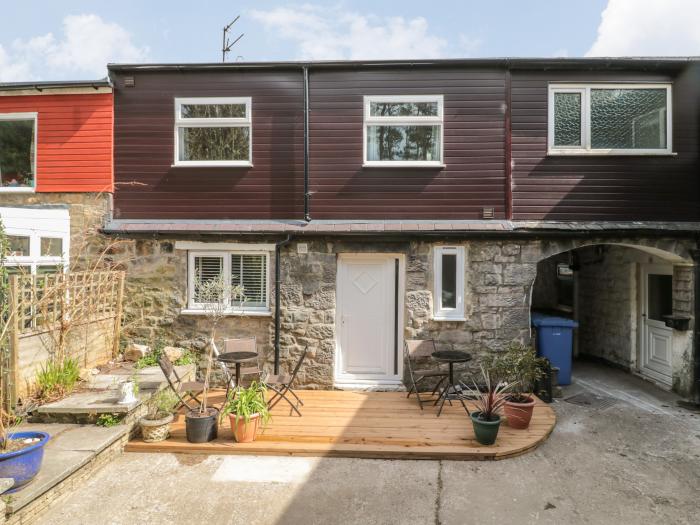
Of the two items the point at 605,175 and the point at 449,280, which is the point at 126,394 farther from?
the point at 605,175

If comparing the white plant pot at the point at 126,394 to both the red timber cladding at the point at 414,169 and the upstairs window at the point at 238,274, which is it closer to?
the upstairs window at the point at 238,274

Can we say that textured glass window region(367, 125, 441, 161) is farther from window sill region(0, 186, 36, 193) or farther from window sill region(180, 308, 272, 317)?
window sill region(0, 186, 36, 193)

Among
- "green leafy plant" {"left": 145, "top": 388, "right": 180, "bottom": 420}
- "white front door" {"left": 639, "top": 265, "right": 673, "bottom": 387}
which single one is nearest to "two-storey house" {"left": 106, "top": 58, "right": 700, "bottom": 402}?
"white front door" {"left": 639, "top": 265, "right": 673, "bottom": 387}

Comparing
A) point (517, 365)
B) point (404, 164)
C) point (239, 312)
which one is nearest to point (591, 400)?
point (517, 365)

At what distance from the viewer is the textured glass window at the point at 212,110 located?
7.77 m

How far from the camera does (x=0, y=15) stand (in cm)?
717

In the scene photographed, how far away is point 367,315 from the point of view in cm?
750

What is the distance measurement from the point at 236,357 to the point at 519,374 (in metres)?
4.22

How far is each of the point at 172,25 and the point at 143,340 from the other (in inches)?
219

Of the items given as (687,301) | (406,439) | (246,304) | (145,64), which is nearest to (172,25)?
(145,64)

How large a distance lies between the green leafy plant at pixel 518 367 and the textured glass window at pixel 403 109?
428 cm

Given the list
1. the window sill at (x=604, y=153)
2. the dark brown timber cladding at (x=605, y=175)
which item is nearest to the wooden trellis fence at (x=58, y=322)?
the dark brown timber cladding at (x=605, y=175)

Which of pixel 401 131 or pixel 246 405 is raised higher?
pixel 401 131

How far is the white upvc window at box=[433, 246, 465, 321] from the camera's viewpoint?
23.7 ft
